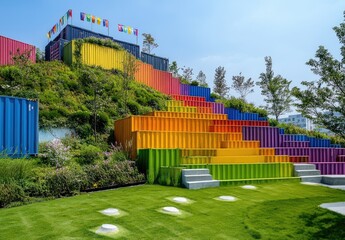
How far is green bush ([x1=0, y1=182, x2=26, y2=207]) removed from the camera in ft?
21.3

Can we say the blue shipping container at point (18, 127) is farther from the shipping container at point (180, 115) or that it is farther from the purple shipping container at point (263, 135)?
the purple shipping container at point (263, 135)

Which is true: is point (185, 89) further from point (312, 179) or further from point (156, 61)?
point (312, 179)

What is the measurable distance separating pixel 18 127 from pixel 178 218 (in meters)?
6.25

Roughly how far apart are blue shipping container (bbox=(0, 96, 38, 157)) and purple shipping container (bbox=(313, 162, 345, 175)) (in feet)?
30.7

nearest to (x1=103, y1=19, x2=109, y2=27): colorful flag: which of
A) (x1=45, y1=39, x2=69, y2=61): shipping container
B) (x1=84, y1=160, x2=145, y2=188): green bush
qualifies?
(x1=45, y1=39, x2=69, y2=61): shipping container

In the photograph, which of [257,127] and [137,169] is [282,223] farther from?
[257,127]

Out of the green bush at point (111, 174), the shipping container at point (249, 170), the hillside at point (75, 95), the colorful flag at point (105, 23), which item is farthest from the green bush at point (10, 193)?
the colorful flag at point (105, 23)

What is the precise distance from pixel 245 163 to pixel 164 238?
6.12 m

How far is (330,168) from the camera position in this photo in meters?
11.8

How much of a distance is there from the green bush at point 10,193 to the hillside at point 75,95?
511 cm

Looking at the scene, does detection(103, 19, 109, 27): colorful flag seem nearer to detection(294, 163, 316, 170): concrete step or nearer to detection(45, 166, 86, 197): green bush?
detection(294, 163, 316, 170): concrete step

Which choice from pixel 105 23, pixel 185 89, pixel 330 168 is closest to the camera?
pixel 330 168

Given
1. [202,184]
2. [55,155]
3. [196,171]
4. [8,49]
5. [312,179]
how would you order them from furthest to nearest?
[8,49] < [312,179] < [55,155] < [196,171] < [202,184]

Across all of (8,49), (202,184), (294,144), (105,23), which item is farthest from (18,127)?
(105,23)
